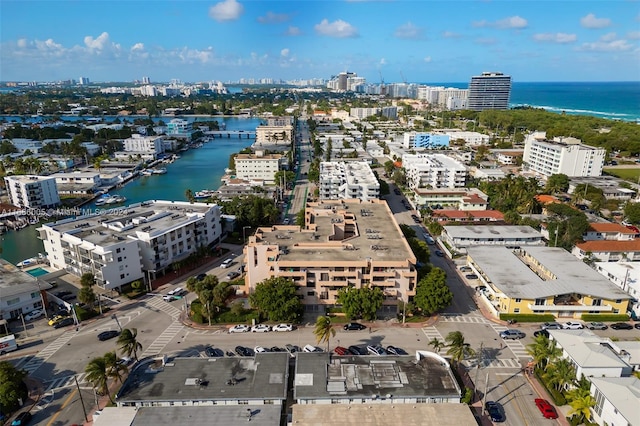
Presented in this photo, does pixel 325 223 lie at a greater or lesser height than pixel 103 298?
greater

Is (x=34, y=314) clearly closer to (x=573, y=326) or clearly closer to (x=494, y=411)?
(x=494, y=411)

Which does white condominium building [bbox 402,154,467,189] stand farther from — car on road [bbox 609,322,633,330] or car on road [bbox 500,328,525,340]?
car on road [bbox 500,328,525,340]

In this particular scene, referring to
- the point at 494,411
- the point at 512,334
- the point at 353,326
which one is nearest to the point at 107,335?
the point at 353,326

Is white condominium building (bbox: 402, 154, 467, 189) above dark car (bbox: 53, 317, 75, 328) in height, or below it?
above

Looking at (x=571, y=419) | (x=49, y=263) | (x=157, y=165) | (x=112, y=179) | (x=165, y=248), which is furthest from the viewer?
(x=157, y=165)

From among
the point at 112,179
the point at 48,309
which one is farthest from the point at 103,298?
the point at 112,179

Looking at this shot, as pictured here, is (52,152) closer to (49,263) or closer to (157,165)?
(157,165)

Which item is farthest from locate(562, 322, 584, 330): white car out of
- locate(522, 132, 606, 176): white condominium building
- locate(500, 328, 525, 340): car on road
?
locate(522, 132, 606, 176): white condominium building
